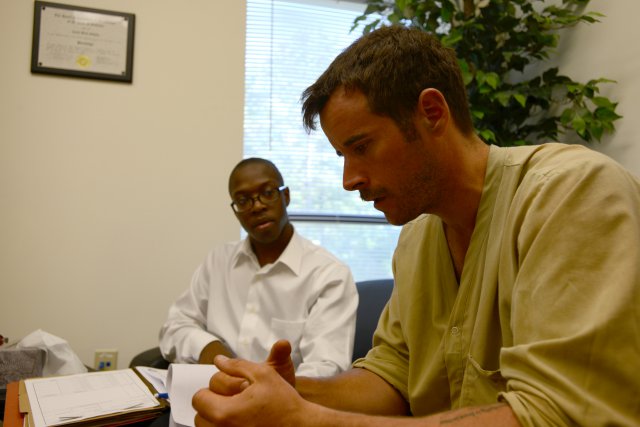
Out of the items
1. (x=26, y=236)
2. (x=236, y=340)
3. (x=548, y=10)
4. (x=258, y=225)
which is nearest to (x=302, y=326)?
(x=236, y=340)

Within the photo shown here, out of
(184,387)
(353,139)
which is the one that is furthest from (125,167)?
(353,139)

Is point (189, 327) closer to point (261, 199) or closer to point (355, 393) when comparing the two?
point (261, 199)

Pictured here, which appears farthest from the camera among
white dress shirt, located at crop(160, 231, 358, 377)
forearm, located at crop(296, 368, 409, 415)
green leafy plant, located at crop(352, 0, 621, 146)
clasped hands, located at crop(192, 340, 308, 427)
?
green leafy plant, located at crop(352, 0, 621, 146)

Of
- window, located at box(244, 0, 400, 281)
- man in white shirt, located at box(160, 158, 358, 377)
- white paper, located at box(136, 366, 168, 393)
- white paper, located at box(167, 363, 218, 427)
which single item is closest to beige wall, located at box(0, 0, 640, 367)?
window, located at box(244, 0, 400, 281)

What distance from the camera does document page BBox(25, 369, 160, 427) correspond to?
3.17ft

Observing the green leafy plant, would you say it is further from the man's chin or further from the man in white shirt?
the man's chin

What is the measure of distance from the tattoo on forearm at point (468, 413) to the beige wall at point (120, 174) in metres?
1.96

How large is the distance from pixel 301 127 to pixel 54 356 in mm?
1758

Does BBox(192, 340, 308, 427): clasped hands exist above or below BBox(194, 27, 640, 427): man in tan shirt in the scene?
below

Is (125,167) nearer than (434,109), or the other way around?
(434,109)

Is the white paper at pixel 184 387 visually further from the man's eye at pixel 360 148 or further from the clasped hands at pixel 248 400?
the man's eye at pixel 360 148

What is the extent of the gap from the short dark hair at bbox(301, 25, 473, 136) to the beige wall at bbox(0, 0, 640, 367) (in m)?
1.46

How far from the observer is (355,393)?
1.10 metres

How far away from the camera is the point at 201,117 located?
8.32 ft
